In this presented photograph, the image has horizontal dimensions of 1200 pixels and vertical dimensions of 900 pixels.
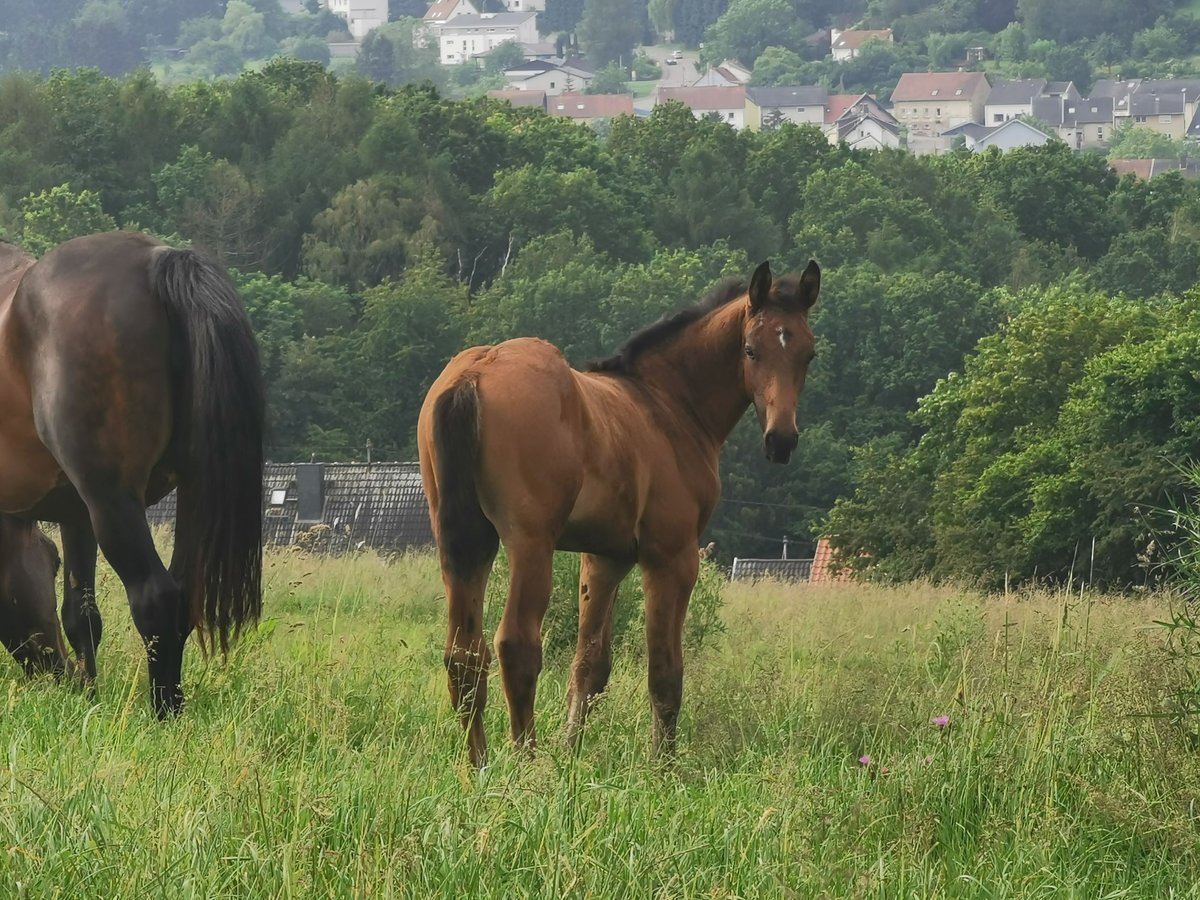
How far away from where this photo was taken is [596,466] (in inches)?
260

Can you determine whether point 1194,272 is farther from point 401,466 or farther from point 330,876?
point 330,876

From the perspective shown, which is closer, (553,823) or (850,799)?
(553,823)

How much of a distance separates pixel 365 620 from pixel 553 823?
6.44 meters

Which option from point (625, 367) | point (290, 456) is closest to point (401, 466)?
point (290, 456)

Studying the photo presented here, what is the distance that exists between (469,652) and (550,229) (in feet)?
248

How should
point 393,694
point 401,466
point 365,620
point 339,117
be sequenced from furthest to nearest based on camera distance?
point 339,117
point 401,466
point 365,620
point 393,694

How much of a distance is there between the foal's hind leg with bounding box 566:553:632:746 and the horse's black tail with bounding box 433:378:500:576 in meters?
0.94

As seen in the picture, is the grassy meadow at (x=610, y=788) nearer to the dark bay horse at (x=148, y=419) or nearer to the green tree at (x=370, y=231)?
the dark bay horse at (x=148, y=419)

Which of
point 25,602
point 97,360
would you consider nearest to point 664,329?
point 97,360

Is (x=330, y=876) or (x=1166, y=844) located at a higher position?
(x=330, y=876)

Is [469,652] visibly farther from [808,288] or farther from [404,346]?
[404,346]

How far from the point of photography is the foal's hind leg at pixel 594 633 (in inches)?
279

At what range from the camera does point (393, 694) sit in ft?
23.6

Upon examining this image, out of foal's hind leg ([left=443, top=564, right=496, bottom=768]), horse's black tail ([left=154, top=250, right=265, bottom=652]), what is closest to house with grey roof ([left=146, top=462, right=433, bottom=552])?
horse's black tail ([left=154, top=250, right=265, bottom=652])
